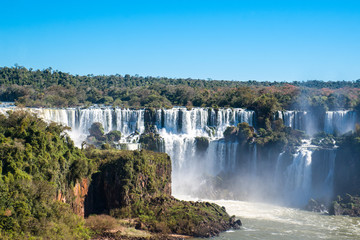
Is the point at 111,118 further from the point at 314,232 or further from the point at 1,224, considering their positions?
the point at 1,224

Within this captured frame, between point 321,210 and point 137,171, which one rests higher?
point 137,171

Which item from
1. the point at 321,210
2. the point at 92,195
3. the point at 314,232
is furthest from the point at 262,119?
the point at 92,195

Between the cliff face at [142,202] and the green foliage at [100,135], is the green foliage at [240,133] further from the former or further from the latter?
the cliff face at [142,202]

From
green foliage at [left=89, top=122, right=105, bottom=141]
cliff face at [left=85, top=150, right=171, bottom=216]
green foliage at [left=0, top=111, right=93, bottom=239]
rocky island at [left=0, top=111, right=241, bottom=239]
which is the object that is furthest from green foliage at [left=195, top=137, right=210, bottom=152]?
Result: green foliage at [left=0, top=111, right=93, bottom=239]

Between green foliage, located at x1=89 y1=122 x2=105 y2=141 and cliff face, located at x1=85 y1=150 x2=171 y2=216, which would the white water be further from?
cliff face, located at x1=85 y1=150 x2=171 y2=216

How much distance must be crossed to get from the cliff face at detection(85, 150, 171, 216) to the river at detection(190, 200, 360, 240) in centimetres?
628

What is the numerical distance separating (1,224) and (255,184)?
1234 inches

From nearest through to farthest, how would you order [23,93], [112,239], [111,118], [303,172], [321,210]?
[112,239] → [321,210] → [303,172] → [111,118] → [23,93]

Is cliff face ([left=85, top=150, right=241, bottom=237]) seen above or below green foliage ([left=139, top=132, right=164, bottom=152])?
below

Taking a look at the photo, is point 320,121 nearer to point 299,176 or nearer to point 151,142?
point 299,176

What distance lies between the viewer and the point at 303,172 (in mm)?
46625

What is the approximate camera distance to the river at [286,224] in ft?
106

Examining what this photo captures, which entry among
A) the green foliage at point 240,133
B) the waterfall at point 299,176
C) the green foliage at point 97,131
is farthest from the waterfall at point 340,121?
the green foliage at point 97,131

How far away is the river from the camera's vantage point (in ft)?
106
